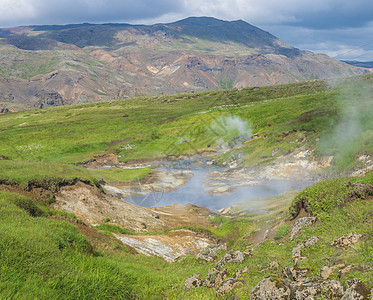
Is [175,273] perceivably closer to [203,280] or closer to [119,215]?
[203,280]

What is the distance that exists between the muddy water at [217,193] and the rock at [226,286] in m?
35.8

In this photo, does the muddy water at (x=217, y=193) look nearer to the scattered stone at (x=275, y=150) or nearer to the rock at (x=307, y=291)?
the scattered stone at (x=275, y=150)

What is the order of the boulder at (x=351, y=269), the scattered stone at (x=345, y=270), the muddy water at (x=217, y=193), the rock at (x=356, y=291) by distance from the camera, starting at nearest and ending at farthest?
the rock at (x=356, y=291)
the boulder at (x=351, y=269)
the scattered stone at (x=345, y=270)
the muddy water at (x=217, y=193)

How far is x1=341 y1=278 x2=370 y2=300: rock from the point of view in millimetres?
7891

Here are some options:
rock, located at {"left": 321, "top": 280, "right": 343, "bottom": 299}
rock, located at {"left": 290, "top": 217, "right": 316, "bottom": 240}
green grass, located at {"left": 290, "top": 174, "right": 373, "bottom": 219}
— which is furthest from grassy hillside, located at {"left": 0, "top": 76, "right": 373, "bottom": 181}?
rock, located at {"left": 321, "top": 280, "right": 343, "bottom": 299}

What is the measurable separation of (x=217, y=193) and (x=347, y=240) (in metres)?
42.3

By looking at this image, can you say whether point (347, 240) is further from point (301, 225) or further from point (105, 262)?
point (105, 262)

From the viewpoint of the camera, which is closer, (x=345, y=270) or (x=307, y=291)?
(x=307, y=291)

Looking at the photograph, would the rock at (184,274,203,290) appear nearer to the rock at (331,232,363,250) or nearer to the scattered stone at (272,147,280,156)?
the rock at (331,232,363,250)

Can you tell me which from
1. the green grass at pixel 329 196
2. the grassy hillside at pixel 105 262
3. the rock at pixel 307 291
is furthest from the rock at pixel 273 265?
the green grass at pixel 329 196

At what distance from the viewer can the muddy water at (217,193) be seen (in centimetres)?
4812

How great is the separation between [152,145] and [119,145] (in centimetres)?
1365

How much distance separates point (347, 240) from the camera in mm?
11938

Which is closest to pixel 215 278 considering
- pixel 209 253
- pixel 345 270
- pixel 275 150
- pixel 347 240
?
pixel 345 270
